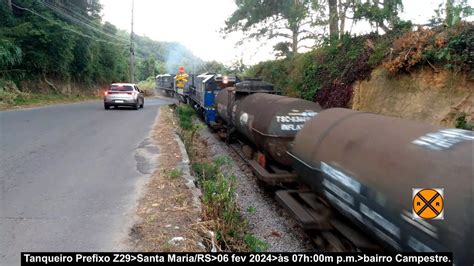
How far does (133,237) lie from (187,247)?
736 millimetres

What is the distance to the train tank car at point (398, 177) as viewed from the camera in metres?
2.99

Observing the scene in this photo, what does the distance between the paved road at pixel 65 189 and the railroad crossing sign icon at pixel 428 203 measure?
3.24m

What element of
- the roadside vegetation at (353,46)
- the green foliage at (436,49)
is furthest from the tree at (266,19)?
the green foliage at (436,49)

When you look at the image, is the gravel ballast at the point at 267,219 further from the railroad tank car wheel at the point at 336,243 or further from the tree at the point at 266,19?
the tree at the point at 266,19

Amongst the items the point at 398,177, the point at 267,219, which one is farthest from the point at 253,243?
the point at 398,177

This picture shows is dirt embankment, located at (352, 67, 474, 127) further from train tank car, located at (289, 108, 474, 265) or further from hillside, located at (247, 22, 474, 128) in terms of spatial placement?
train tank car, located at (289, 108, 474, 265)

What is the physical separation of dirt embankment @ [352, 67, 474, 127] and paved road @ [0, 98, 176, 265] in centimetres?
771

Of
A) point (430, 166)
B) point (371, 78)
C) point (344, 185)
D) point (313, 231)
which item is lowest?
point (313, 231)

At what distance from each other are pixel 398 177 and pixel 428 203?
460mm

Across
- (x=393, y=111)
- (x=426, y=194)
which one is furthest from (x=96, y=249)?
(x=393, y=111)

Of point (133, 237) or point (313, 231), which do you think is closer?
point (133, 237)

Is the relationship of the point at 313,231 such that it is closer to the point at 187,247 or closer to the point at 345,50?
the point at 187,247

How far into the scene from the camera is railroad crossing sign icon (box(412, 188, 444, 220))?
3102 mm

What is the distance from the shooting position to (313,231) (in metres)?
5.88
